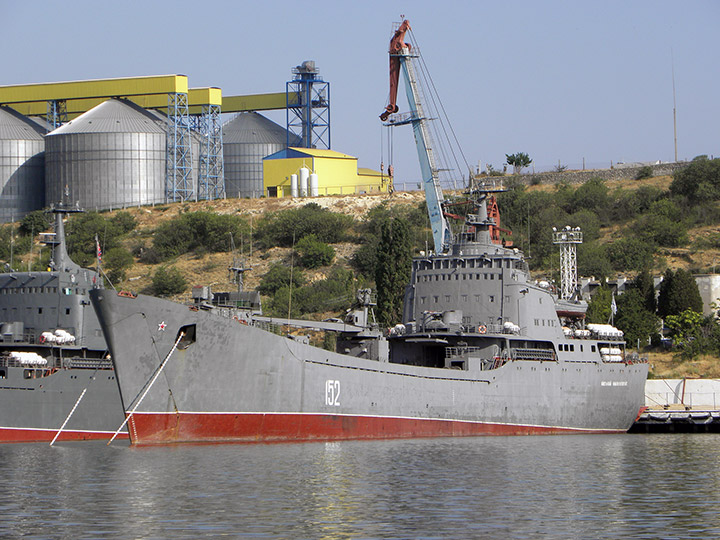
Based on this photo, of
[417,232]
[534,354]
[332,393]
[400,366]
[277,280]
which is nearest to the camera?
[332,393]

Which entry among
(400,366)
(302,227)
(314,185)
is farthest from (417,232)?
(400,366)

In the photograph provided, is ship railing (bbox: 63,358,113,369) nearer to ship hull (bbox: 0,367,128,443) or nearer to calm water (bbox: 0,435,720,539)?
ship hull (bbox: 0,367,128,443)

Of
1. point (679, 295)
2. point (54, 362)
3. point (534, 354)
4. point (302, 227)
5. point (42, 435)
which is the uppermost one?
point (302, 227)

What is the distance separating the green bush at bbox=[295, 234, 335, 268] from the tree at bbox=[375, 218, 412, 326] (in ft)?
53.9

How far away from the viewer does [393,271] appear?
6412cm

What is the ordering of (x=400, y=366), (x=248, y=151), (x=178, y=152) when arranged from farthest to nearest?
(x=248, y=151)
(x=178, y=152)
(x=400, y=366)

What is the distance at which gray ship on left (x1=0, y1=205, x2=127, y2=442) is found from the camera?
41375 mm

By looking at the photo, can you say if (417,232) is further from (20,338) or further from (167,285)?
(20,338)

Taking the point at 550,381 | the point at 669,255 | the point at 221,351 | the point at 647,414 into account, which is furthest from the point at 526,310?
the point at 669,255

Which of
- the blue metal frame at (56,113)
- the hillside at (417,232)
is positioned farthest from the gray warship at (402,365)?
the blue metal frame at (56,113)

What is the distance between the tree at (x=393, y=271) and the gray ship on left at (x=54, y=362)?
20506mm

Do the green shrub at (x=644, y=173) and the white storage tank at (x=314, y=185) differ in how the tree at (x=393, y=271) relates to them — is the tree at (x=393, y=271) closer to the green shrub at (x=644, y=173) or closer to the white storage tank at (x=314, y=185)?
the white storage tank at (x=314, y=185)

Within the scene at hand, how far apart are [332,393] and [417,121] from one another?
29614 mm

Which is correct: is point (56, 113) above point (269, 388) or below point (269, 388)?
above
